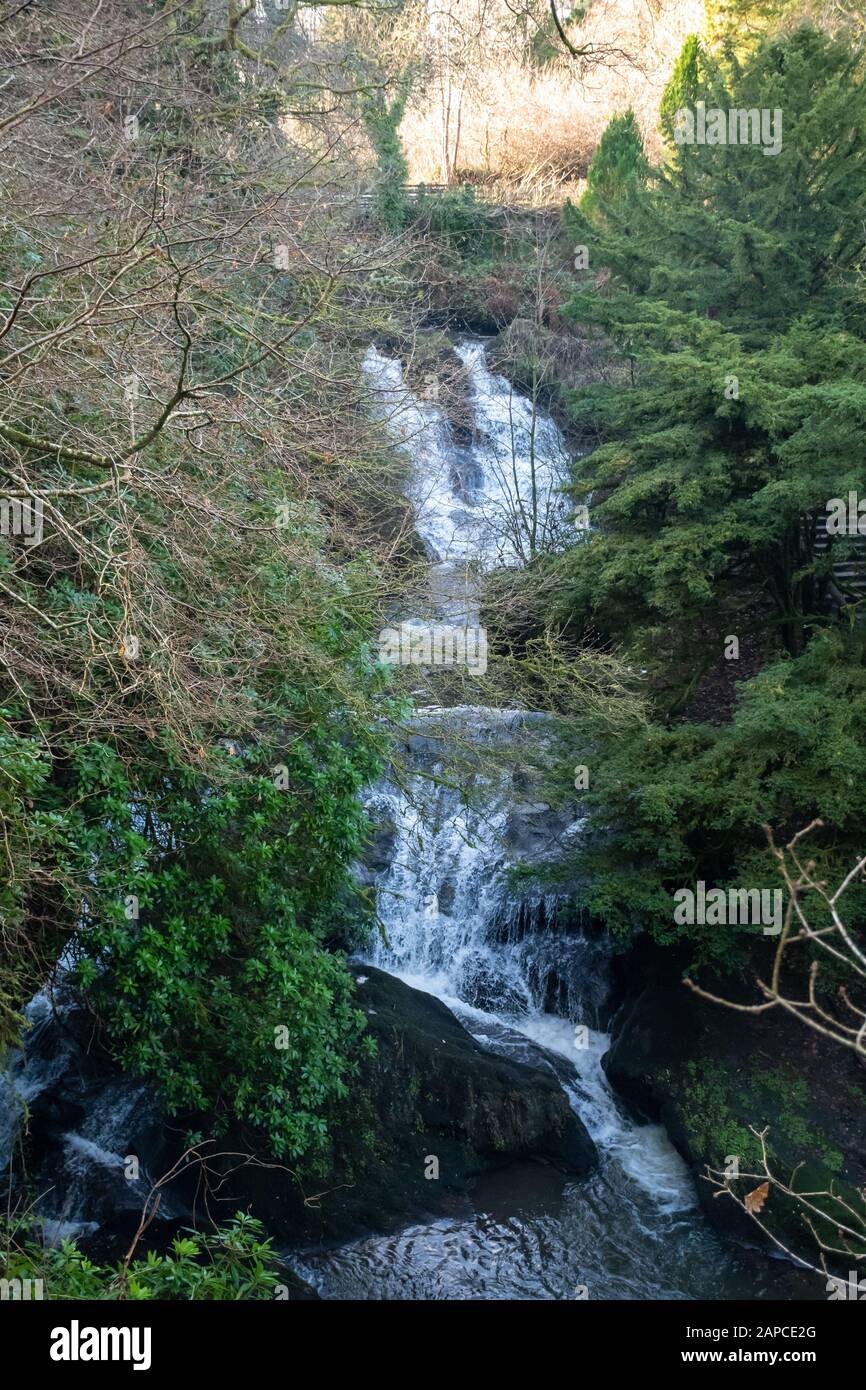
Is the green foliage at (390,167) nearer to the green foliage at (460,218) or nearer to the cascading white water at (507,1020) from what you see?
the green foliage at (460,218)

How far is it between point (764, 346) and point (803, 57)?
111 inches

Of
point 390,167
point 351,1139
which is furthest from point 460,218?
point 351,1139

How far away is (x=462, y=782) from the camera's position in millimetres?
9977
